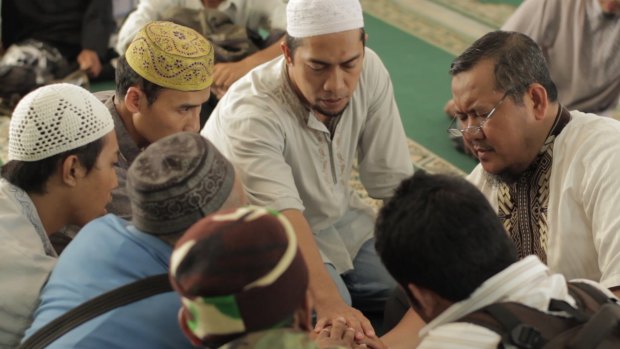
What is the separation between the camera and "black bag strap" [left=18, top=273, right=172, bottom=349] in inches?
56.8

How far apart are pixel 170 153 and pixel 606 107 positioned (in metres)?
2.39

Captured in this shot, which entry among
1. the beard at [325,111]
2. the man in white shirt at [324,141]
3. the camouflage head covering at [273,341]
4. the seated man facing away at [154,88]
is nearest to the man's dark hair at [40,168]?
the seated man facing away at [154,88]

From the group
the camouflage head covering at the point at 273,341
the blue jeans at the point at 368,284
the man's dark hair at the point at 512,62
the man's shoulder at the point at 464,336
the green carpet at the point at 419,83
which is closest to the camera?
the camouflage head covering at the point at 273,341

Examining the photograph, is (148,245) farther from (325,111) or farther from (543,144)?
(543,144)

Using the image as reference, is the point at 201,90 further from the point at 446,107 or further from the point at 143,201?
the point at 446,107

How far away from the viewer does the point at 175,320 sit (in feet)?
4.81

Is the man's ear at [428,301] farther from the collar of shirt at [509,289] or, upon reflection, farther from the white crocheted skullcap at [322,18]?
the white crocheted skullcap at [322,18]

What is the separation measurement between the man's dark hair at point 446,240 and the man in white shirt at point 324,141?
73 centimetres

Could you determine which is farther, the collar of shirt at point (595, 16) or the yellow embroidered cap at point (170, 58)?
the collar of shirt at point (595, 16)

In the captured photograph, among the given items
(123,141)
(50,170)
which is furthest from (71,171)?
(123,141)

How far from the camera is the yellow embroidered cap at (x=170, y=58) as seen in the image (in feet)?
7.61

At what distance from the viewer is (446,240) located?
1331 millimetres

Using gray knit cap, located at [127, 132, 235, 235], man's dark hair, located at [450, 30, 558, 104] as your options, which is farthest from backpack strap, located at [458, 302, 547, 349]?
man's dark hair, located at [450, 30, 558, 104]

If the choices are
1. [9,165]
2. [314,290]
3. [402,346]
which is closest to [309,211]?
[314,290]
